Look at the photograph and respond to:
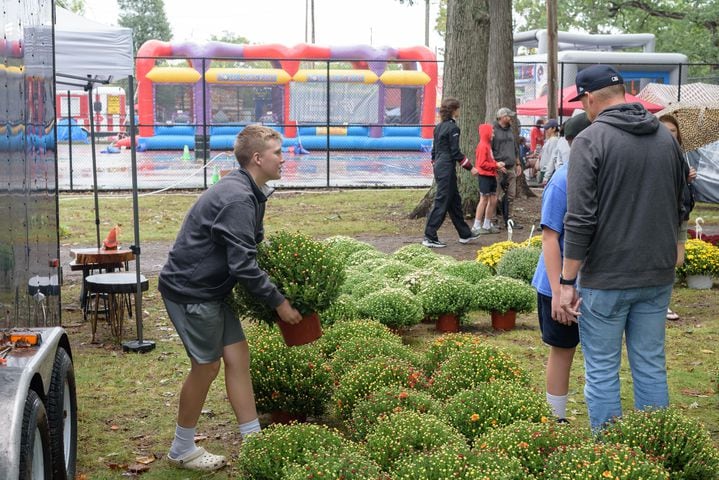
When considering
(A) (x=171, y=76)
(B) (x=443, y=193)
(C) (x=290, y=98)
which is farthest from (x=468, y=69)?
(A) (x=171, y=76)

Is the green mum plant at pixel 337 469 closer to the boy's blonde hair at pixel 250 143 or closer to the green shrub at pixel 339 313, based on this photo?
the boy's blonde hair at pixel 250 143

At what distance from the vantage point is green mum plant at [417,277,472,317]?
28.7 ft

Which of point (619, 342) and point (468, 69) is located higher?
point (468, 69)

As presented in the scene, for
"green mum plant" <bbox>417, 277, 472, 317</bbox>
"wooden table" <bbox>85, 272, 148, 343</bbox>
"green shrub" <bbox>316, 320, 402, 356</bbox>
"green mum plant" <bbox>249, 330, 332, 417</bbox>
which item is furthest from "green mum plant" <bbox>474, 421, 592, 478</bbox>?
"wooden table" <bbox>85, 272, 148, 343</bbox>

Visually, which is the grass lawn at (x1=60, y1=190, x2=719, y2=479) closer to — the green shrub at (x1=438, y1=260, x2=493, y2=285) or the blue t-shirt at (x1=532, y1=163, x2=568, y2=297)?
the green shrub at (x1=438, y1=260, x2=493, y2=285)

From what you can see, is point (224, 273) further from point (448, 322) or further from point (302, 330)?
point (448, 322)

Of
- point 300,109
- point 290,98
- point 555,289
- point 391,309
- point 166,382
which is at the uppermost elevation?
point 290,98

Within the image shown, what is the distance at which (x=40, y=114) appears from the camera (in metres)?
5.29

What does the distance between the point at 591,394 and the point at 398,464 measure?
1184 mm

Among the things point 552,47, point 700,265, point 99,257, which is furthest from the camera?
point 552,47

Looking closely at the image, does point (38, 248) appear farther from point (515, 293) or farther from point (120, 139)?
point (120, 139)

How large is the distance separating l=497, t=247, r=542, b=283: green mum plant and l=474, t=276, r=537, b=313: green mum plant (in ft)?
3.13

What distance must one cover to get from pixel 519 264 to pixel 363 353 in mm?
4217

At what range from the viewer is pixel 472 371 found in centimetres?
553
